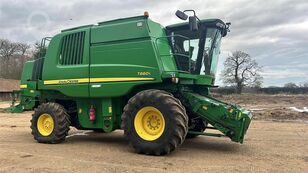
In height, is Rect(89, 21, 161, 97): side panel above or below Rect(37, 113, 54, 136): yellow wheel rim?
above

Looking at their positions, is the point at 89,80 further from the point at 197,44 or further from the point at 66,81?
the point at 197,44

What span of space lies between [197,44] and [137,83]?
6.49ft

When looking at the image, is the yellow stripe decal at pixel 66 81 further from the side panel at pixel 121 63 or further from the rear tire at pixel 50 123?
the rear tire at pixel 50 123

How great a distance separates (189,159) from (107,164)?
5.79 feet

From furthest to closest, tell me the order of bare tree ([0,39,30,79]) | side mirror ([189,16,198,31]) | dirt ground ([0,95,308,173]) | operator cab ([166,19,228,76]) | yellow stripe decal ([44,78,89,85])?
bare tree ([0,39,30,79])
yellow stripe decal ([44,78,89,85])
operator cab ([166,19,228,76])
side mirror ([189,16,198,31])
dirt ground ([0,95,308,173])

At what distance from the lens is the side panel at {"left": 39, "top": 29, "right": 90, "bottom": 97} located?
10.0 m

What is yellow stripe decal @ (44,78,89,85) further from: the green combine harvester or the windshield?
the windshield

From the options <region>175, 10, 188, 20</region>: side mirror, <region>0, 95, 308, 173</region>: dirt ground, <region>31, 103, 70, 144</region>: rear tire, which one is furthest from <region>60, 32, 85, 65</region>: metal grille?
<region>175, 10, 188, 20</region>: side mirror

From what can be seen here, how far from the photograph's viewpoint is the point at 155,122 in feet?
28.5

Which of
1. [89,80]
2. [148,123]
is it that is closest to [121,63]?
[89,80]

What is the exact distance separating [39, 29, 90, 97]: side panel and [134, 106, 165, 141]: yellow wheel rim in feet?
6.33

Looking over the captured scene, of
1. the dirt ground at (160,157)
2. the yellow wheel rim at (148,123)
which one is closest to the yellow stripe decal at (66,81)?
the dirt ground at (160,157)

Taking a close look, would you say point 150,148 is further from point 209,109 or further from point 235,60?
point 235,60

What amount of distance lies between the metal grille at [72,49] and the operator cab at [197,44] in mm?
2479
